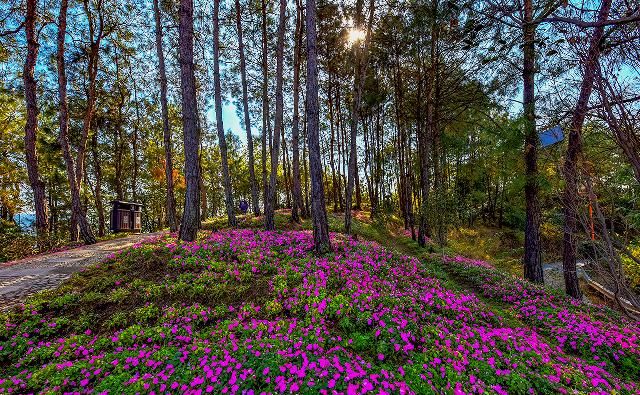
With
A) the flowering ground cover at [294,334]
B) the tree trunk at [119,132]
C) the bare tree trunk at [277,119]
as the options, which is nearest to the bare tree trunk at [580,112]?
the flowering ground cover at [294,334]

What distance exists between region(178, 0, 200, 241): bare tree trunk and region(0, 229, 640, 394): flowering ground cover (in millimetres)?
1653

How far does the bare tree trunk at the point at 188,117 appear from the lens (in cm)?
759

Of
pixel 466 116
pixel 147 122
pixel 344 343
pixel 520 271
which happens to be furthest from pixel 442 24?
pixel 147 122

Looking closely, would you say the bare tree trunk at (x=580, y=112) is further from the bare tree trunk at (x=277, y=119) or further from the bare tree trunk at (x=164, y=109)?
the bare tree trunk at (x=164, y=109)

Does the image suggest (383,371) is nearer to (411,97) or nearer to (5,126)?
(411,97)

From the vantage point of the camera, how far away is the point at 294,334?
3.77m

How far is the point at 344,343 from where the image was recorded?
12.1ft

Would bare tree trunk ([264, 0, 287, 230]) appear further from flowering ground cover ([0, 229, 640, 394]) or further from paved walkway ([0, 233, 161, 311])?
paved walkway ([0, 233, 161, 311])

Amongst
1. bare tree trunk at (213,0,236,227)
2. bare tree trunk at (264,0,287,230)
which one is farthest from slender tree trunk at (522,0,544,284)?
bare tree trunk at (213,0,236,227)

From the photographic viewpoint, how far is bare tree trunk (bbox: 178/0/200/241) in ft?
24.9

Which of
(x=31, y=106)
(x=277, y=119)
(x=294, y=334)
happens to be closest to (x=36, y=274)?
(x=294, y=334)

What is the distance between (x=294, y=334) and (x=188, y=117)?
21.8 ft

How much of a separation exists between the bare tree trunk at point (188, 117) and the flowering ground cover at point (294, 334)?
1.65 m

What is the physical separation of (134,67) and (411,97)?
57.8ft
